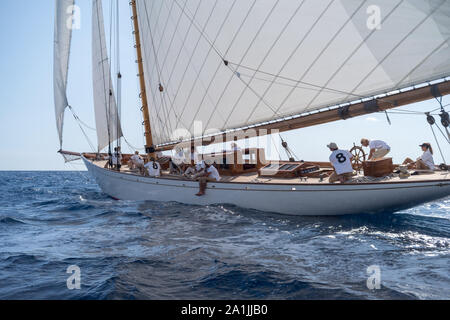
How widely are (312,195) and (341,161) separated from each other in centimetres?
108

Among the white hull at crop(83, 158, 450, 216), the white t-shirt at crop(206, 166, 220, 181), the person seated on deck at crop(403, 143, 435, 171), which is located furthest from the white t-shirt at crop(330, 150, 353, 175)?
the white t-shirt at crop(206, 166, 220, 181)

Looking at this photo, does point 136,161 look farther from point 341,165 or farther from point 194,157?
point 341,165

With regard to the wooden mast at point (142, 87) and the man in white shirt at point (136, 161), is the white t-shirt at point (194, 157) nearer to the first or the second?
the man in white shirt at point (136, 161)

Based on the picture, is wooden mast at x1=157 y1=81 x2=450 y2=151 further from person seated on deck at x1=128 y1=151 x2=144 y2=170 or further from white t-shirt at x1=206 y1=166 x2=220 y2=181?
person seated on deck at x1=128 y1=151 x2=144 y2=170

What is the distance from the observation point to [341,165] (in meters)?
7.33

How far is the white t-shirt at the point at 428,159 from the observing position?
794 cm

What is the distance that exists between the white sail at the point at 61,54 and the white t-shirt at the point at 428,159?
18.1 meters

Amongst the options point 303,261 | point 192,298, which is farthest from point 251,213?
point 192,298

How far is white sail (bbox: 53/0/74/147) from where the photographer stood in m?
17.0

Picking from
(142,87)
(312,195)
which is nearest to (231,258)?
(312,195)

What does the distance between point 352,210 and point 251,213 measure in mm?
2548

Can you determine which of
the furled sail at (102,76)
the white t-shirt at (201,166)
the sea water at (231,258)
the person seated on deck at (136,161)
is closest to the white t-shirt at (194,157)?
the white t-shirt at (201,166)

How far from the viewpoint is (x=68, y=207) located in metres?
11.8
